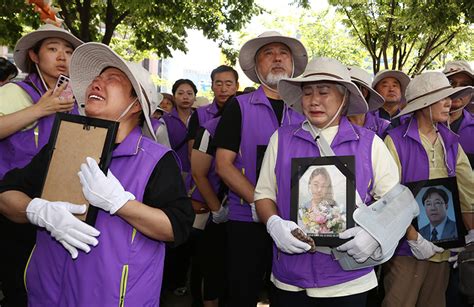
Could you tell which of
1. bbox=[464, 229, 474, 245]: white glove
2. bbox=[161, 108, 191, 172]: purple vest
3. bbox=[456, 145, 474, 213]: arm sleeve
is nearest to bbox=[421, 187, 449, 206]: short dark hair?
bbox=[456, 145, 474, 213]: arm sleeve

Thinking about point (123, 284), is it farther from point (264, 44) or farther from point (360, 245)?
point (264, 44)

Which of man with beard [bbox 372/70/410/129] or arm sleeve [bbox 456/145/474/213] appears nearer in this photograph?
arm sleeve [bbox 456/145/474/213]

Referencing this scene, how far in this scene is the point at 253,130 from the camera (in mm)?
3475

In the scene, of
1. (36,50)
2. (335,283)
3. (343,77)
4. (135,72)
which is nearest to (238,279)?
(335,283)

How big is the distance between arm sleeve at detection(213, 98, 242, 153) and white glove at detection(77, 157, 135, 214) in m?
1.57

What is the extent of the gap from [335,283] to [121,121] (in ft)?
4.47

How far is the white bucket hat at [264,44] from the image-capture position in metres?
3.82

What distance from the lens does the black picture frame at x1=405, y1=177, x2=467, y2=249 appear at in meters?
3.30

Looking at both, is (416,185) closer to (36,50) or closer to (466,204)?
(466,204)

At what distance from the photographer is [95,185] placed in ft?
6.44

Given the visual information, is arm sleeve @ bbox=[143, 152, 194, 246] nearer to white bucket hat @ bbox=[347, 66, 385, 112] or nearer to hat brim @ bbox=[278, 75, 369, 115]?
hat brim @ bbox=[278, 75, 369, 115]

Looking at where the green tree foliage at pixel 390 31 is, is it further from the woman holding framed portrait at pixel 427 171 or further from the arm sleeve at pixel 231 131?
the arm sleeve at pixel 231 131

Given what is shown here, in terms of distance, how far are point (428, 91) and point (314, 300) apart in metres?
1.82

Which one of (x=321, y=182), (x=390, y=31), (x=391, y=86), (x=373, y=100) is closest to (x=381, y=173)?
(x=321, y=182)
